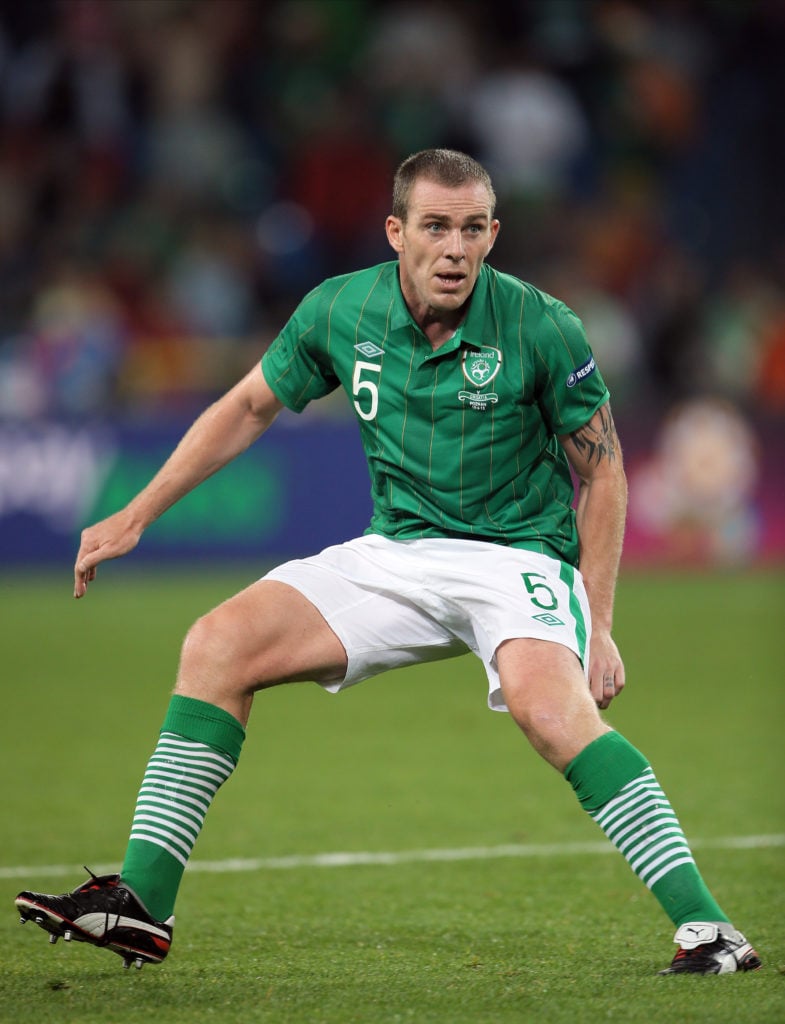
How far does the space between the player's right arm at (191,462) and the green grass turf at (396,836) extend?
1122 mm

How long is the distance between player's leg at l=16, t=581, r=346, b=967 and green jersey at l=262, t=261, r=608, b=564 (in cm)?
45

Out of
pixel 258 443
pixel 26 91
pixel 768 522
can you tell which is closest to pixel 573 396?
pixel 258 443

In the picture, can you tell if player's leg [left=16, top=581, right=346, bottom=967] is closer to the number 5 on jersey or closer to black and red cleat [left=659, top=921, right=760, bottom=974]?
the number 5 on jersey

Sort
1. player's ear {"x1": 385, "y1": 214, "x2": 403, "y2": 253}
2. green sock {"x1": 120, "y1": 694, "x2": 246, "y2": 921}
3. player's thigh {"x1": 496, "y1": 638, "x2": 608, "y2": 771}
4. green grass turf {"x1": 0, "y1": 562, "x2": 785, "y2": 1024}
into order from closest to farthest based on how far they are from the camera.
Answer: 1. green grass turf {"x1": 0, "y1": 562, "x2": 785, "y2": 1024}
2. player's thigh {"x1": 496, "y1": 638, "x2": 608, "y2": 771}
3. green sock {"x1": 120, "y1": 694, "x2": 246, "y2": 921}
4. player's ear {"x1": 385, "y1": 214, "x2": 403, "y2": 253}

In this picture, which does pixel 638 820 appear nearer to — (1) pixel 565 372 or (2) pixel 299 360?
(1) pixel 565 372

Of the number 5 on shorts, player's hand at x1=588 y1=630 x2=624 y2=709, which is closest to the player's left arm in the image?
player's hand at x1=588 y1=630 x2=624 y2=709

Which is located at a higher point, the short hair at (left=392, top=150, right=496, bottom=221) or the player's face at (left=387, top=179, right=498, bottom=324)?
the short hair at (left=392, top=150, right=496, bottom=221)

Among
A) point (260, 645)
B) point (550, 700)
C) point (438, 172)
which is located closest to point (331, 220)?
point (438, 172)

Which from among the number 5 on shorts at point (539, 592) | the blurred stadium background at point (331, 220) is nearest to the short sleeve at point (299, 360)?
the number 5 on shorts at point (539, 592)

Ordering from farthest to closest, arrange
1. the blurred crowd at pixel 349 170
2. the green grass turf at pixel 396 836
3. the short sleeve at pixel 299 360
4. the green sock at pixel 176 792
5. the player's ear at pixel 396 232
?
the blurred crowd at pixel 349 170
the short sleeve at pixel 299 360
the player's ear at pixel 396 232
the green sock at pixel 176 792
the green grass turf at pixel 396 836

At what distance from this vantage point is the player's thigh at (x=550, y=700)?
4172mm

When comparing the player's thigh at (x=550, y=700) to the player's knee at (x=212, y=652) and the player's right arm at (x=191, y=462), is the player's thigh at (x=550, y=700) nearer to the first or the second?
the player's knee at (x=212, y=652)

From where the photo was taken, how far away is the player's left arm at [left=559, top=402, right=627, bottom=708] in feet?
14.7

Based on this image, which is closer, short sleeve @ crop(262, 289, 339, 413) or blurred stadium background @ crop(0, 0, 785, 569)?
short sleeve @ crop(262, 289, 339, 413)
